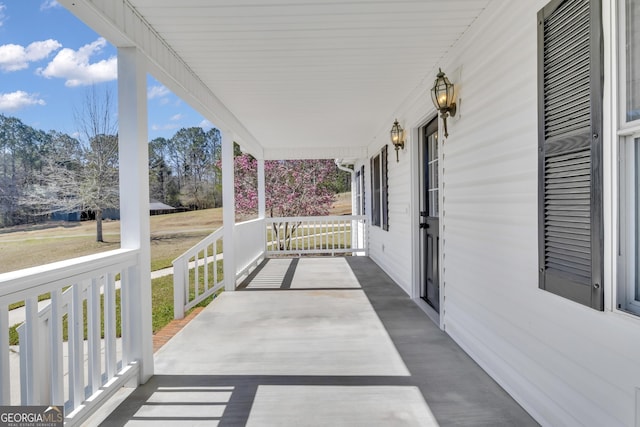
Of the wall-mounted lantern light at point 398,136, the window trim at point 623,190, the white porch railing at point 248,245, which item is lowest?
the white porch railing at point 248,245

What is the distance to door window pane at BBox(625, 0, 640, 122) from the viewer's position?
1449 mm

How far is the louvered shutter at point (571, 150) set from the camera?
1622mm

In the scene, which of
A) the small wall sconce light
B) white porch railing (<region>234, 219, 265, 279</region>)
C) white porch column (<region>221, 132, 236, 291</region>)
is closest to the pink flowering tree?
white porch railing (<region>234, 219, 265, 279</region>)

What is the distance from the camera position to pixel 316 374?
2.76m

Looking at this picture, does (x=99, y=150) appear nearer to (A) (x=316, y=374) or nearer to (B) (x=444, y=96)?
(A) (x=316, y=374)

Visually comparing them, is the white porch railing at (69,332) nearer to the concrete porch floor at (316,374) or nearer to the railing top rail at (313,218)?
the concrete porch floor at (316,374)

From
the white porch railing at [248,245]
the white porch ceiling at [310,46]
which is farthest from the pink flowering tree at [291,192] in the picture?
the white porch ceiling at [310,46]

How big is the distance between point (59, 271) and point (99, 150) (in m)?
1.37

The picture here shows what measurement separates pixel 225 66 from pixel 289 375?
9.05 feet

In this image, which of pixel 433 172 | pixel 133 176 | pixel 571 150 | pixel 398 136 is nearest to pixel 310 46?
pixel 133 176

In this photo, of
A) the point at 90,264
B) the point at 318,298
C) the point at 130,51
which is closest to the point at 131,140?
the point at 130,51

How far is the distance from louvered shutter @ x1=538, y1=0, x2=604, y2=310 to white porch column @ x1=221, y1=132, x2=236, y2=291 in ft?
13.8

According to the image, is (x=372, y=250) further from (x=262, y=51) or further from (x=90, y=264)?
(x=90, y=264)

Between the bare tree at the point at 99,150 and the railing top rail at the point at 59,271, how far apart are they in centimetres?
57
